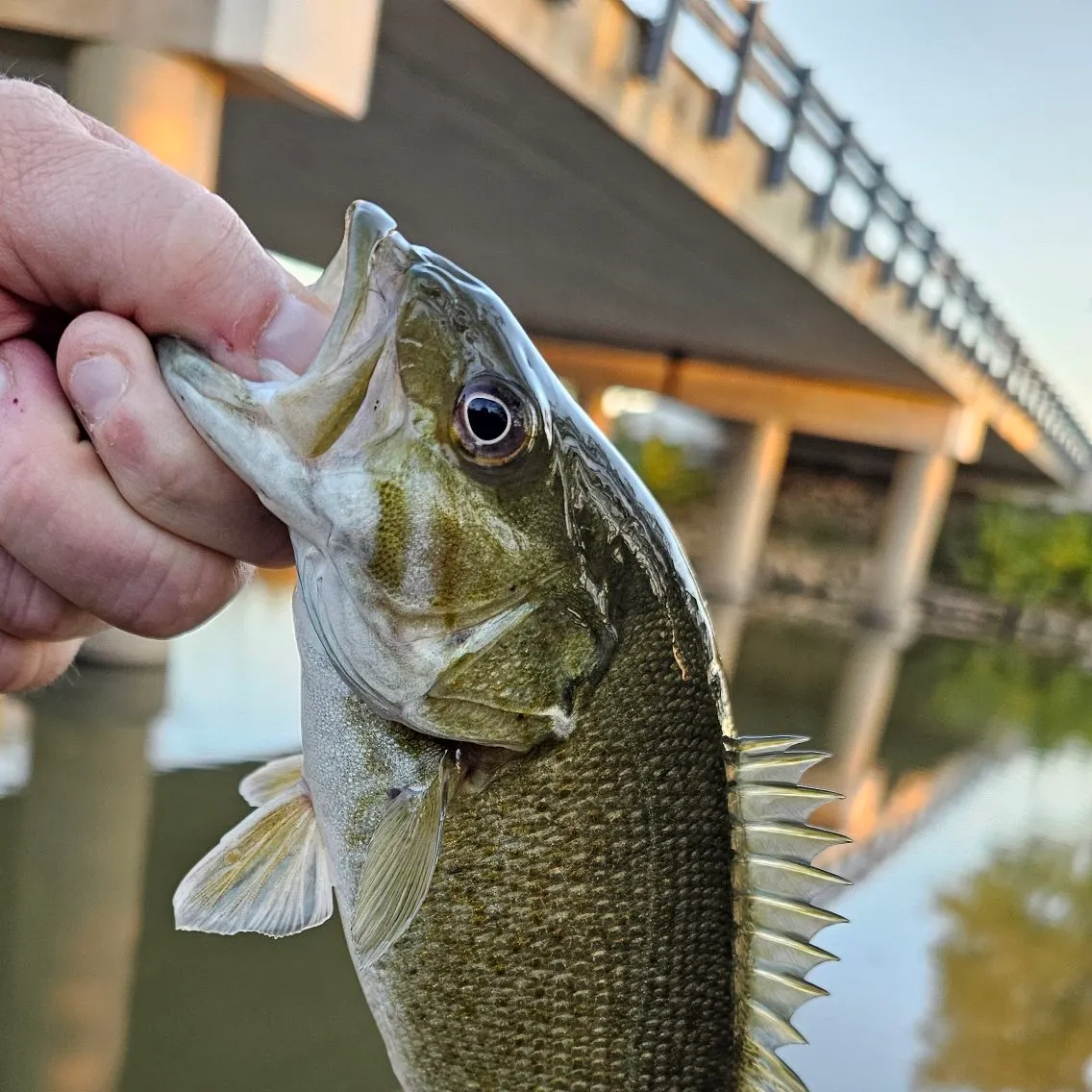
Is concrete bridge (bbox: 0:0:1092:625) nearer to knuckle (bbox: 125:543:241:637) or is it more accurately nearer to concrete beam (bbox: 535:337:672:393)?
concrete beam (bbox: 535:337:672:393)

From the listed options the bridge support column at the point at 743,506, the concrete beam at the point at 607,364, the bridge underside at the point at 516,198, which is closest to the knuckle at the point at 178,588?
the bridge underside at the point at 516,198

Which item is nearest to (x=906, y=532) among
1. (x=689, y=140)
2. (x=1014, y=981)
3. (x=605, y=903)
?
(x=689, y=140)

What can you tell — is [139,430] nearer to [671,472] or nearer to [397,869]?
[397,869]

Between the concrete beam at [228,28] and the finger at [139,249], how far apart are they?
4.16 meters

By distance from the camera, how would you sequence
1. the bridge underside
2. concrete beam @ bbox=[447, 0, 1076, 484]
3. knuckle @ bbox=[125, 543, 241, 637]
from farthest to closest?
the bridge underside, concrete beam @ bbox=[447, 0, 1076, 484], knuckle @ bbox=[125, 543, 241, 637]

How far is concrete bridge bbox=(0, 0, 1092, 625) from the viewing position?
4.96 meters

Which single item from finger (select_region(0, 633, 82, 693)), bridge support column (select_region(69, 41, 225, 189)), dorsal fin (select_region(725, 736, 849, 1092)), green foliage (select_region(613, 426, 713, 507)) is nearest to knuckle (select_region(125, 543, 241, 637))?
finger (select_region(0, 633, 82, 693))

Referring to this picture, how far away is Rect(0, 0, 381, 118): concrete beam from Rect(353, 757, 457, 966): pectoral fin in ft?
15.3

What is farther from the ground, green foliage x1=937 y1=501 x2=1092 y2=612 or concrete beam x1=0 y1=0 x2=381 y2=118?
concrete beam x1=0 y1=0 x2=381 y2=118

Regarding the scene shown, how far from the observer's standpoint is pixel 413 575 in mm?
1168

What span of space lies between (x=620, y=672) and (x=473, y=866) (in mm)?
305

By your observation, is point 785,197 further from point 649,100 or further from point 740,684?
point 740,684

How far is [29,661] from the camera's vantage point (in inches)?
56.5

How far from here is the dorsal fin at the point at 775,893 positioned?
1.27 m
